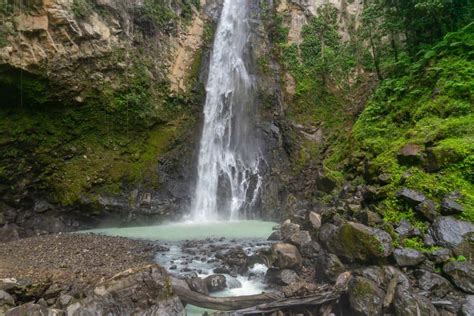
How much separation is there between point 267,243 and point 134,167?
24.5 ft

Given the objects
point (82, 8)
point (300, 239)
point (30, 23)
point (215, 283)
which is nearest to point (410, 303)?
point (300, 239)

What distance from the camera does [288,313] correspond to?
6633 millimetres

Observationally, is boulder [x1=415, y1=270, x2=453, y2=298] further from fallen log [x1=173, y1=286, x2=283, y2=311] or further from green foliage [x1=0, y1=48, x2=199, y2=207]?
green foliage [x1=0, y1=48, x2=199, y2=207]

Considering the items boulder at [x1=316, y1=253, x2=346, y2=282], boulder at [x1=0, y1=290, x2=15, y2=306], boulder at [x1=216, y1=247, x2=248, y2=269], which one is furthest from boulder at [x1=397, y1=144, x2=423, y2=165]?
boulder at [x1=0, y1=290, x2=15, y2=306]

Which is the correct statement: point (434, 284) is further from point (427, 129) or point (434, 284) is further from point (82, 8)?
point (82, 8)

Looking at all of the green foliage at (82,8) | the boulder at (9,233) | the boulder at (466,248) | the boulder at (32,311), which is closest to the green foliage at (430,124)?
the boulder at (466,248)

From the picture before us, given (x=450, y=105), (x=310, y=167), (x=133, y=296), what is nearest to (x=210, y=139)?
(x=310, y=167)

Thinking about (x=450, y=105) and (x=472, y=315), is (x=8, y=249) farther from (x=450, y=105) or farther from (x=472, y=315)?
(x=450, y=105)

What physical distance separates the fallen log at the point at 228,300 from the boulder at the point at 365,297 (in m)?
1.30

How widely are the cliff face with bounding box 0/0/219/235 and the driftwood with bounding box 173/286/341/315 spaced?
875cm

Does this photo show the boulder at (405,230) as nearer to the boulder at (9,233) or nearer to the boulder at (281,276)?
the boulder at (281,276)

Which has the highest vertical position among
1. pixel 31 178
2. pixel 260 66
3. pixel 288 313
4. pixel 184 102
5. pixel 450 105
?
pixel 260 66

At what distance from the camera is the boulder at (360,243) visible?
7.07 meters

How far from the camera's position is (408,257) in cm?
682
